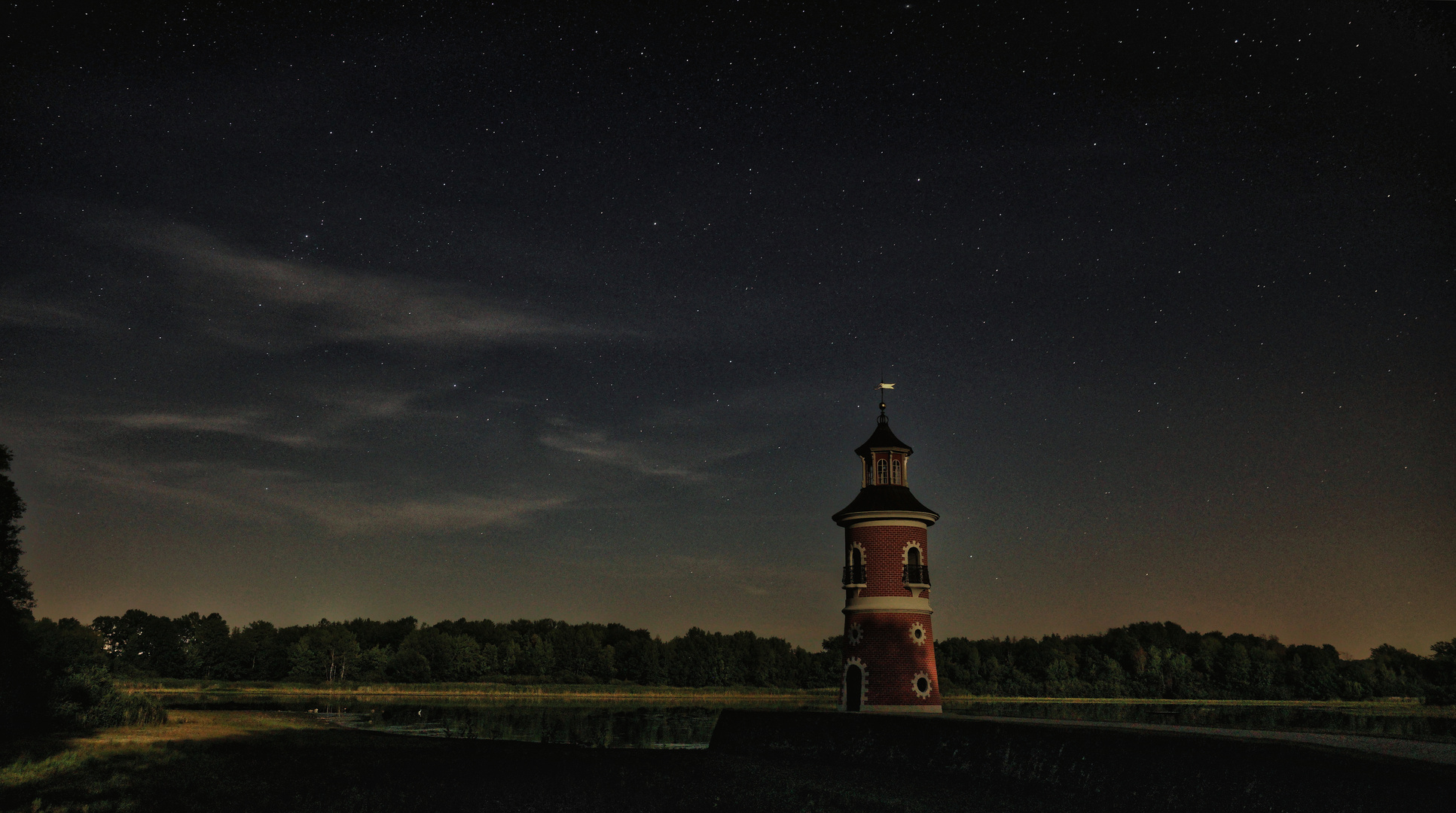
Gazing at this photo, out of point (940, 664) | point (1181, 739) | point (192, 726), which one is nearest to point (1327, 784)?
point (1181, 739)

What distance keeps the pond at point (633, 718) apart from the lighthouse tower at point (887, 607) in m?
2.35

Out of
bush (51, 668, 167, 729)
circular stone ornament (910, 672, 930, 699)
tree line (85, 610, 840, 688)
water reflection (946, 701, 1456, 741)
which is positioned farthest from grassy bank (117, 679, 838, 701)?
water reflection (946, 701, 1456, 741)

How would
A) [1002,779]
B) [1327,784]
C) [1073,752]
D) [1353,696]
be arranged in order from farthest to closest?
[1353,696]
[1002,779]
[1073,752]
[1327,784]

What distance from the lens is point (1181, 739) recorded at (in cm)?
1423

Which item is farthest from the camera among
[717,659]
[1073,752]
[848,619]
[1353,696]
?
[717,659]

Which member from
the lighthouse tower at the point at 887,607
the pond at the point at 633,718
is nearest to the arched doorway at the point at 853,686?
the lighthouse tower at the point at 887,607

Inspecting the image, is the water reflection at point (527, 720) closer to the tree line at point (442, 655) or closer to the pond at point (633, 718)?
the pond at point (633, 718)

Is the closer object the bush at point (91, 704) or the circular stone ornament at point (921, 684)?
the bush at point (91, 704)

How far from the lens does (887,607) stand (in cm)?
3234

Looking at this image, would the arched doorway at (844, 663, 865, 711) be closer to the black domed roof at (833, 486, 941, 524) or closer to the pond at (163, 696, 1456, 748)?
the pond at (163, 696, 1456, 748)

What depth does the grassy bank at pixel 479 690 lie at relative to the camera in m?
98.0

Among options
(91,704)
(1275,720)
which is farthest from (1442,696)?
(91,704)

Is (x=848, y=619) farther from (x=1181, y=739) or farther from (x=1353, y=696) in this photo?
(x=1353, y=696)

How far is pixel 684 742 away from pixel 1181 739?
85.3 ft
